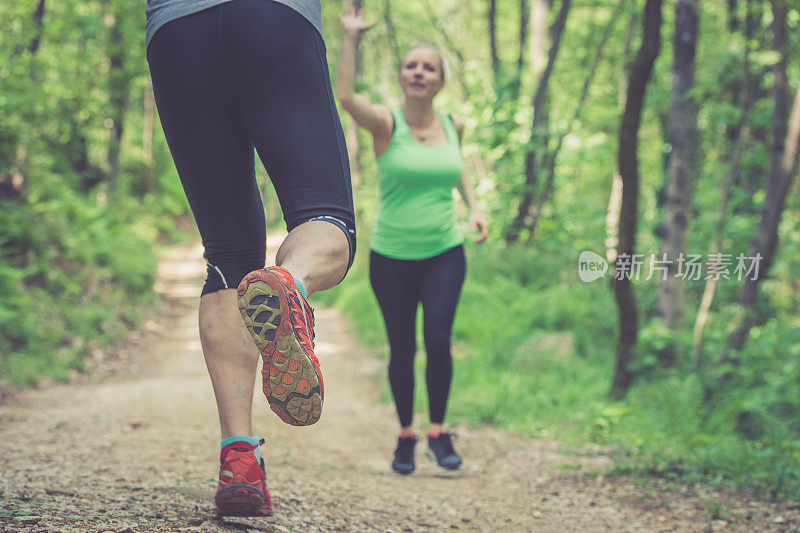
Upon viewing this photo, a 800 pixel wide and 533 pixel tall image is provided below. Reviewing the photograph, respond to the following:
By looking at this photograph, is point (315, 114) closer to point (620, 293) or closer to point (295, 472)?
point (295, 472)

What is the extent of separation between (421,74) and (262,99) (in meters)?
2.03

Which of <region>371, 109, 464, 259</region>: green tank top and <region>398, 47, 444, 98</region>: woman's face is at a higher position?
<region>398, 47, 444, 98</region>: woman's face

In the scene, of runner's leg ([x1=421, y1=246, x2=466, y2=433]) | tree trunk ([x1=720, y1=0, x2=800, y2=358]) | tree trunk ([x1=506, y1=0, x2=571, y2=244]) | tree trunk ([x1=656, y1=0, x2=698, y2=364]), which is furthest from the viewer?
tree trunk ([x1=506, y1=0, x2=571, y2=244])

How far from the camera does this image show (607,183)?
25672mm

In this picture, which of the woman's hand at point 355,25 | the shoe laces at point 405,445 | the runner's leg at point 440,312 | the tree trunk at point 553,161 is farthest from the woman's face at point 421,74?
the tree trunk at point 553,161

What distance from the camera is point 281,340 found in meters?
1.64

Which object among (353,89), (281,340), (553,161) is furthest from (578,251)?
(281,340)

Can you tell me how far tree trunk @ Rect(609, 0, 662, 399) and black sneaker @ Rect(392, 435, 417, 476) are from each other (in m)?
2.51

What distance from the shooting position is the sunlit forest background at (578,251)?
16.9ft

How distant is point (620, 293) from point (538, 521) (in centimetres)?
310

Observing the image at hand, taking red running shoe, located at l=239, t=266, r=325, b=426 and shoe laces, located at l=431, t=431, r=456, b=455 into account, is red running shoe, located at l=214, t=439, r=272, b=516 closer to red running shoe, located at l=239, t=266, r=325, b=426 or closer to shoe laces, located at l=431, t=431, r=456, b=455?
red running shoe, located at l=239, t=266, r=325, b=426

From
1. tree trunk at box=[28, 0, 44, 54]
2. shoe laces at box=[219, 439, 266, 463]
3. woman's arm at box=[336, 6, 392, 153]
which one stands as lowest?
shoe laces at box=[219, 439, 266, 463]

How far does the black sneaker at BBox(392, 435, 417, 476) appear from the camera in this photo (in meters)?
3.78

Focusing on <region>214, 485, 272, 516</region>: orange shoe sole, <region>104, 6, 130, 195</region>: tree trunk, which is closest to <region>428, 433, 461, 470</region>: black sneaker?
<region>214, 485, 272, 516</region>: orange shoe sole
